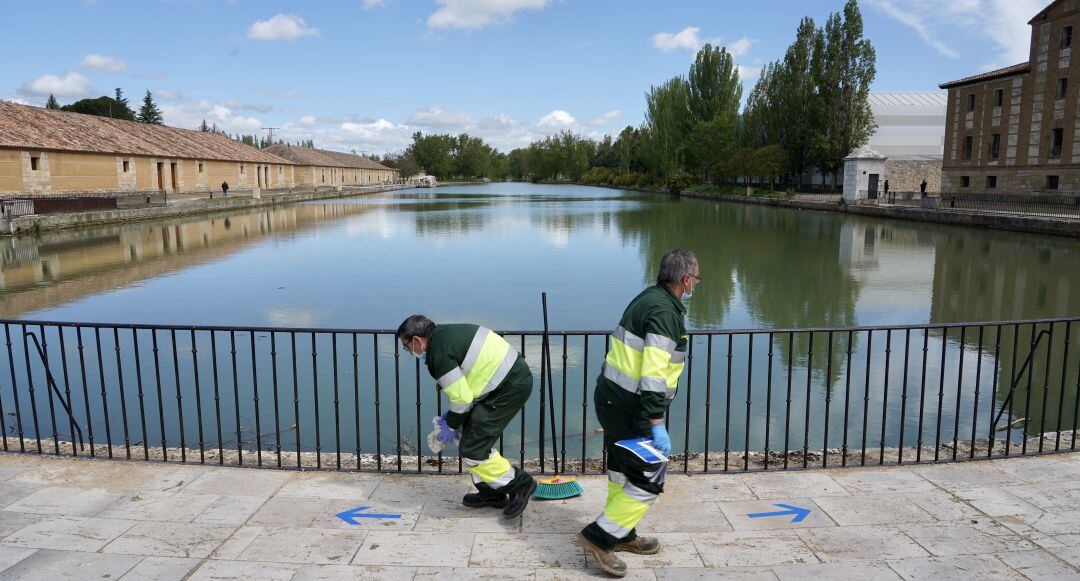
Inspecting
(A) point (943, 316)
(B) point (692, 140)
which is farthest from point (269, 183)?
(A) point (943, 316)

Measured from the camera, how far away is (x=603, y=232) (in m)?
29.6

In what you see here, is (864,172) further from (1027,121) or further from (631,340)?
(631,340)

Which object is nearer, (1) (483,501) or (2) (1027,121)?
(1) (483,501)

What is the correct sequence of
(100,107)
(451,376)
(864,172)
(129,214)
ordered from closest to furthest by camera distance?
(451,376)
(129,214)
(864,172)
(100,107)

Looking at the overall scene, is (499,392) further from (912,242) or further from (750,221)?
(750,221)

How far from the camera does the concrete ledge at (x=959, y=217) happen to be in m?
25.1

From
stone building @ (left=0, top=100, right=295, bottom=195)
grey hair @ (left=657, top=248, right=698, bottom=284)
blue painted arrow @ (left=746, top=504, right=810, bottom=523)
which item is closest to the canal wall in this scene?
stone building @ (left=0, top=100, right=295, bottom=195)

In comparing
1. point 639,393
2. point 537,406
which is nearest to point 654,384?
point 639,393

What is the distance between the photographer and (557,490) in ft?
13.4

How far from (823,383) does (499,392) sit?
6.16 meters

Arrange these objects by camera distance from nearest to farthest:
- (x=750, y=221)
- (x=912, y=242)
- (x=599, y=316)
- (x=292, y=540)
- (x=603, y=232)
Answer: (x=292, y=540) → (x=599, y=316) → (x=912, y=242) → (x=603, y=232) → (x=750, y=221)

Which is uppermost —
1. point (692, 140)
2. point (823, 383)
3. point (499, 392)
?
point (692, 140)

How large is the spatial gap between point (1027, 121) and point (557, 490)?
4156 cm

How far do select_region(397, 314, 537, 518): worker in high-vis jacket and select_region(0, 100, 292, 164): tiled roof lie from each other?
35.4 metres
